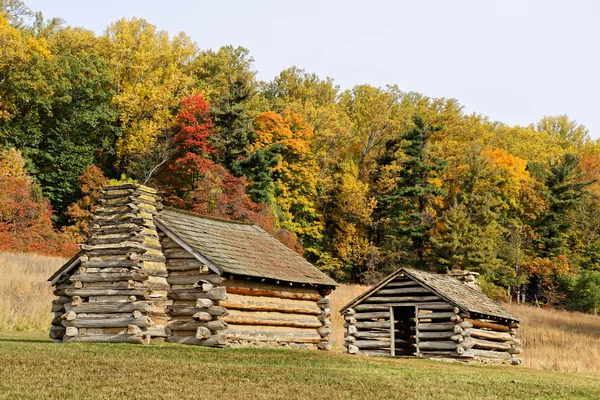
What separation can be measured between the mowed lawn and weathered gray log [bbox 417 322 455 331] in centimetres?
630

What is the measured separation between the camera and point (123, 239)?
21234 mm

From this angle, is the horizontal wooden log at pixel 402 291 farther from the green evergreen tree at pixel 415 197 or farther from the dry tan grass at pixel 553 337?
the green evergreen tree at pixel 415 197

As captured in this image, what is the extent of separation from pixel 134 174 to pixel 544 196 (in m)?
34.4

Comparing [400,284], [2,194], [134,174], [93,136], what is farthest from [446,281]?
[93,136]

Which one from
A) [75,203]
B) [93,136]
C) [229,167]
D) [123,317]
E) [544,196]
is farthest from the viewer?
[544,196]

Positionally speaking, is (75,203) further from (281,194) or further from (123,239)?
(123,239)

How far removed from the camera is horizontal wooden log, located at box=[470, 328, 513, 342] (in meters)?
27.0

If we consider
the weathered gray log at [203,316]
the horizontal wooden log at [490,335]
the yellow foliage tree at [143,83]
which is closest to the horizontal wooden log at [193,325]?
the weathered gray log at [203,316]

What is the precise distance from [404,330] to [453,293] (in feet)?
11.4

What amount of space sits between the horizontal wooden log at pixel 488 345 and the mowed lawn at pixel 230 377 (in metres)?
7.02

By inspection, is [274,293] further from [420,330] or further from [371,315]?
[420,330]

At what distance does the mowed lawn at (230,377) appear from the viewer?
41.5 ft

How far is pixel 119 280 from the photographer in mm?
20797

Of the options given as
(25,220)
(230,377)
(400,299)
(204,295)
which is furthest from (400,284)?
(25,220)
